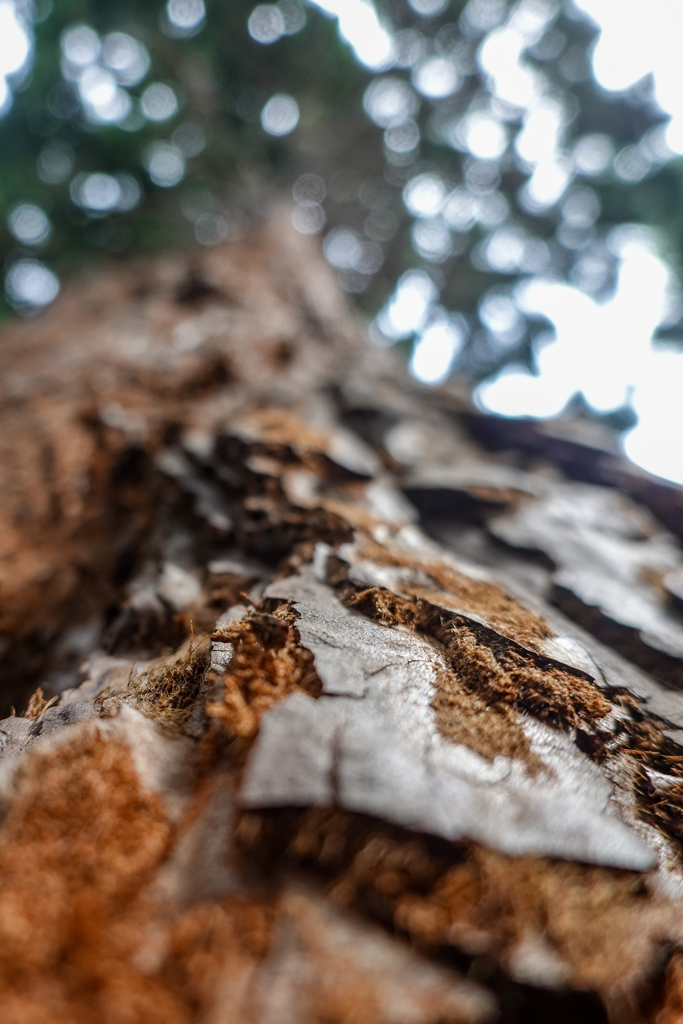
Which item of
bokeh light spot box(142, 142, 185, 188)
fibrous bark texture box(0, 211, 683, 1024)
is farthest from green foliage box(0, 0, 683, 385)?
fibrous bark texture box(0, 211, 683, 1024)

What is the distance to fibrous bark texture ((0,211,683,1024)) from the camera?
0.88 meters

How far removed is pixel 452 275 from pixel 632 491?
8.41 meters

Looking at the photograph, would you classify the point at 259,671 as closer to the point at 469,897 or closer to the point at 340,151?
the point at 469,897

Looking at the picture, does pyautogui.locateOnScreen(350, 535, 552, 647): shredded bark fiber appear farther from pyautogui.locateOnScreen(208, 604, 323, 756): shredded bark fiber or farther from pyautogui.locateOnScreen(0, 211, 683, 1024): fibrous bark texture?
pyautogui.locateOnScreen(208, 604, 323, 756): shredded bark fiber

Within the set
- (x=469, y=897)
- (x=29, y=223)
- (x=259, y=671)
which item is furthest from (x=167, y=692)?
(x=29, y=223)

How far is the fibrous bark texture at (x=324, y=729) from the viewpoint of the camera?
2.89 feet

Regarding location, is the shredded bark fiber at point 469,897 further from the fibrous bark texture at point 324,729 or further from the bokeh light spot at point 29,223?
the bokeh light spot at point 29,223

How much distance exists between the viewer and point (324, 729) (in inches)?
46.4

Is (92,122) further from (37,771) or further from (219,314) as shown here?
(37,771)

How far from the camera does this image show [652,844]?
1214 mm

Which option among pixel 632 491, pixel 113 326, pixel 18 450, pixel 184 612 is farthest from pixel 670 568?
pixel 113 326

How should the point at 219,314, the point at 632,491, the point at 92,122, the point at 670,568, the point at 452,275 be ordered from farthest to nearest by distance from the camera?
the point at 452,275 < the point at 92,122 < the point at 219,314 < the point at 632,491 < the point at 670,568

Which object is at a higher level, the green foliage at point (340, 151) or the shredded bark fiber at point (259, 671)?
the green foliage at point (340, 151)

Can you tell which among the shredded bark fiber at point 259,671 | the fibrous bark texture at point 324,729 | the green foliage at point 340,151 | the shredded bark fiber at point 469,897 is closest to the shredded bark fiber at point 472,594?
the fibrous bark texture at point 324,729
